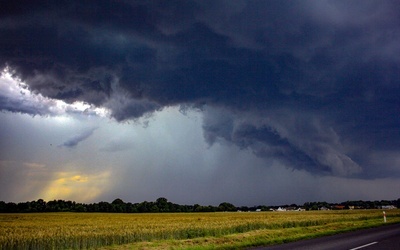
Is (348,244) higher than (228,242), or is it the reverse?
(348,244)

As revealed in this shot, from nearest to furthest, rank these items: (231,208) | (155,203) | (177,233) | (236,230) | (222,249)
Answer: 1. (222,249)
2. (177,233)
3. (236,230)
4. (155,203)
5. (231,208)

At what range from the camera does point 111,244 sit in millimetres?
22188

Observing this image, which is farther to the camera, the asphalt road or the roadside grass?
the roadside grass

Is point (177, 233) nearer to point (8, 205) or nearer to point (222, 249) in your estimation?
point (222, 249)

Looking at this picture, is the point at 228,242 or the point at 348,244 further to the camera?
the point at 228,242

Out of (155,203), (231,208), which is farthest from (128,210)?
(231,208)

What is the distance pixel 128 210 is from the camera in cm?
14088

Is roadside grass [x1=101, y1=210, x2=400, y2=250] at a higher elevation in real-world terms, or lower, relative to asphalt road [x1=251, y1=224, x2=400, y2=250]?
lower

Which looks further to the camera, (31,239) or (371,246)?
(31,239)

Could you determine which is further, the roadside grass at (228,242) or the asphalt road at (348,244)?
the roadside grass at (228,242)

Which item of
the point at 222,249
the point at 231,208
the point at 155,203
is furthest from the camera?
the point at 231,208

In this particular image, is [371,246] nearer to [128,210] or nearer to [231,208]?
[128,210]

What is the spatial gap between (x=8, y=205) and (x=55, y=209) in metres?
18.7

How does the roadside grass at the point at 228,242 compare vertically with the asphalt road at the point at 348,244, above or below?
below
